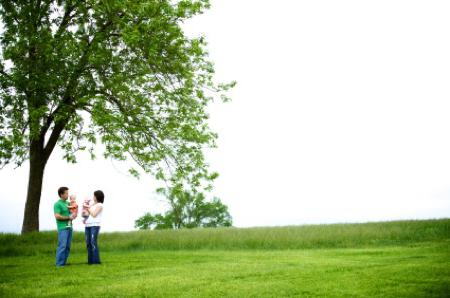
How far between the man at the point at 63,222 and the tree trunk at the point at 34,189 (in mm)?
9773

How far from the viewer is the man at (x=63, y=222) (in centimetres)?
1570

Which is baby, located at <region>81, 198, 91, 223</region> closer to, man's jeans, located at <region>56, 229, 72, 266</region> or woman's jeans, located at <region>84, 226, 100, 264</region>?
woman's jeans, located at <region>84, 226, 100, 264</region>

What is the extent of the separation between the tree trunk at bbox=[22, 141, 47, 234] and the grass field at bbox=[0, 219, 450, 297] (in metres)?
0.98

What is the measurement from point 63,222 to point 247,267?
669 centimetres

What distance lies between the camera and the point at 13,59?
2238cm

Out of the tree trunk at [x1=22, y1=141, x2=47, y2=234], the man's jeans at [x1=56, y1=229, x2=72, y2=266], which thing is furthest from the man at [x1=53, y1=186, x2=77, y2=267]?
the tree trunk at [x1=22, y1=141, x2=47, y2=234]

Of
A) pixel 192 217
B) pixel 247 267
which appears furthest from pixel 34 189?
pixel 192 217

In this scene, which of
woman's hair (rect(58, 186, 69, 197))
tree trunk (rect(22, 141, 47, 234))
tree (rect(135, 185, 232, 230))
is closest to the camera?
woman's hair (rect(58, 186, 69, 197))

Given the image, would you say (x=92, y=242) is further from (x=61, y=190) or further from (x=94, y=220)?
(x=61, y=190)

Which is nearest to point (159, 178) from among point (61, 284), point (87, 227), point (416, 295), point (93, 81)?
point (93, 81)

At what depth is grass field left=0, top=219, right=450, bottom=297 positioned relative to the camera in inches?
410

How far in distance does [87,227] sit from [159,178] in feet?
27.4

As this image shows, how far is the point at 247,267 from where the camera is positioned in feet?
46.6

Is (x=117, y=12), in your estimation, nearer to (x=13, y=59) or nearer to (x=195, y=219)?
(x=13, y=59)
